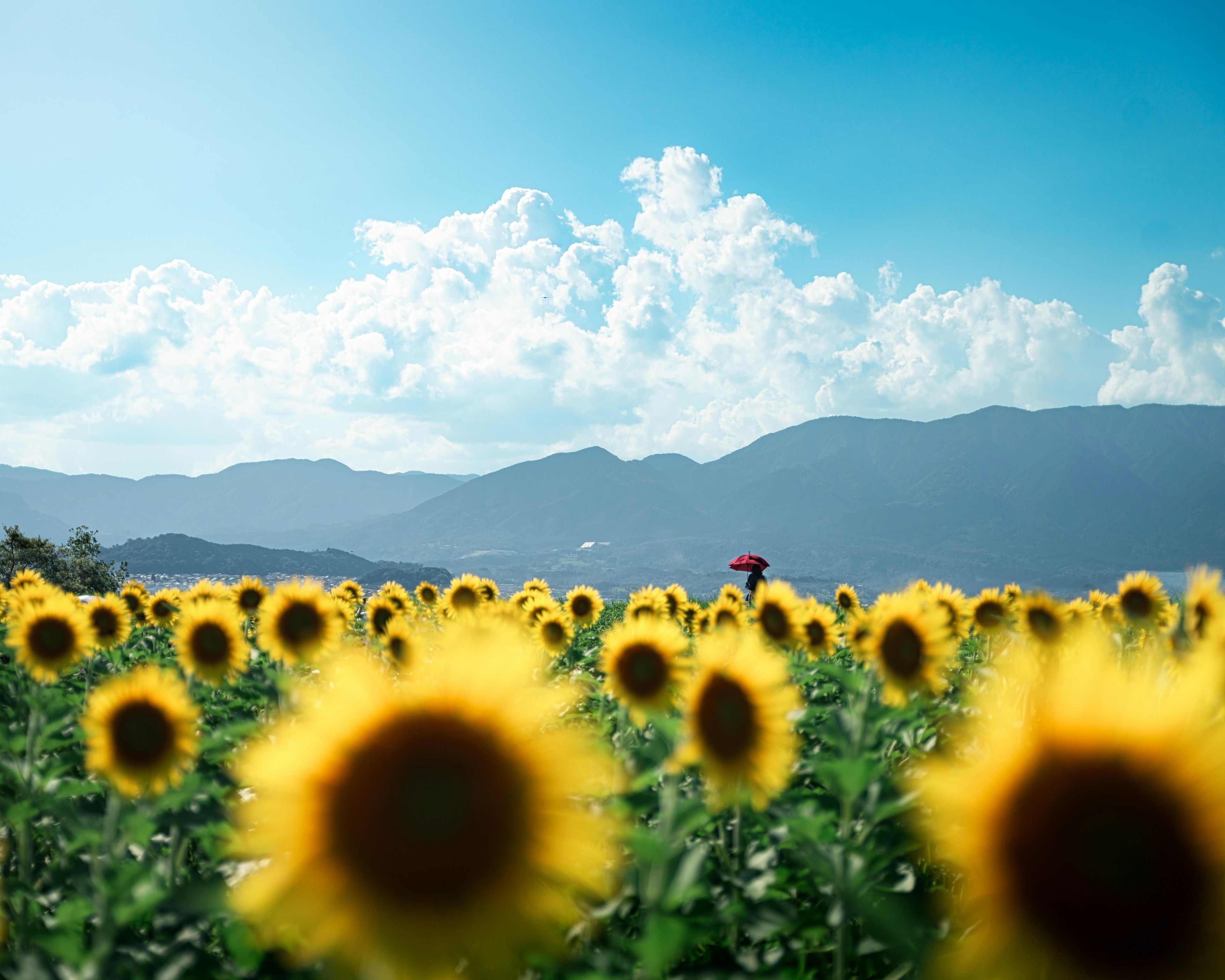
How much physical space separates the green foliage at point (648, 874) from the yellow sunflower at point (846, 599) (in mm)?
7068

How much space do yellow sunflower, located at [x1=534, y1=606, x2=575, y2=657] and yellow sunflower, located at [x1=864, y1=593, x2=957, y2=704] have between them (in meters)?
6.20

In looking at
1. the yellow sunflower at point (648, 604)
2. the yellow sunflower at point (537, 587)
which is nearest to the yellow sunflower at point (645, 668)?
the yellow sunflower at point (648, 604)

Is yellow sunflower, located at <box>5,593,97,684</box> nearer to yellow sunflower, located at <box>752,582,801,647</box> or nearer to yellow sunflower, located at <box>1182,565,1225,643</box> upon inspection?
yellow sunflower, located at <box>752,582,801,647</box>

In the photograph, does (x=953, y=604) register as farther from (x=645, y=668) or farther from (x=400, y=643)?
(x=400, y=643)

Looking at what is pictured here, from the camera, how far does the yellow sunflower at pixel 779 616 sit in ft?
23.7

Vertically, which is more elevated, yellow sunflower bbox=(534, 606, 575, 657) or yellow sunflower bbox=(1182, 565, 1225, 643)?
yellow sunflower bbox=(1182, 565, 1225, 643)

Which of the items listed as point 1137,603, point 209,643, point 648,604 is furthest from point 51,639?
point 1137,603

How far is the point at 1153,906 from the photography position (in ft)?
4.25

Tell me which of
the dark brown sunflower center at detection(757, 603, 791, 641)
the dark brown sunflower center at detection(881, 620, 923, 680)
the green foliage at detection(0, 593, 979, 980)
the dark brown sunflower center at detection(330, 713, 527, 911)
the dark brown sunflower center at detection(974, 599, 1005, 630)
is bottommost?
the green foliage at detection(0, 593, 979, 980)

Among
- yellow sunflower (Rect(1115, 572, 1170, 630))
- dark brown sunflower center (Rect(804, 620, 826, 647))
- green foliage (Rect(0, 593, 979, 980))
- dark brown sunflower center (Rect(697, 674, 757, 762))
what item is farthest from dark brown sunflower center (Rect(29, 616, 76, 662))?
yellow sunflower (Rect(1115, 572, 1170, 630))

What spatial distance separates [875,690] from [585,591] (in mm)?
8352

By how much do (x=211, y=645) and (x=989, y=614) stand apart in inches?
368

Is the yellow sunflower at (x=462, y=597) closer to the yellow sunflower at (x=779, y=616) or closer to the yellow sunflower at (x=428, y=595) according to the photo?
the yellow sunflower at (x=428, y=595)

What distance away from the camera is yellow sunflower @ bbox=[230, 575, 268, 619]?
931 centimetres
